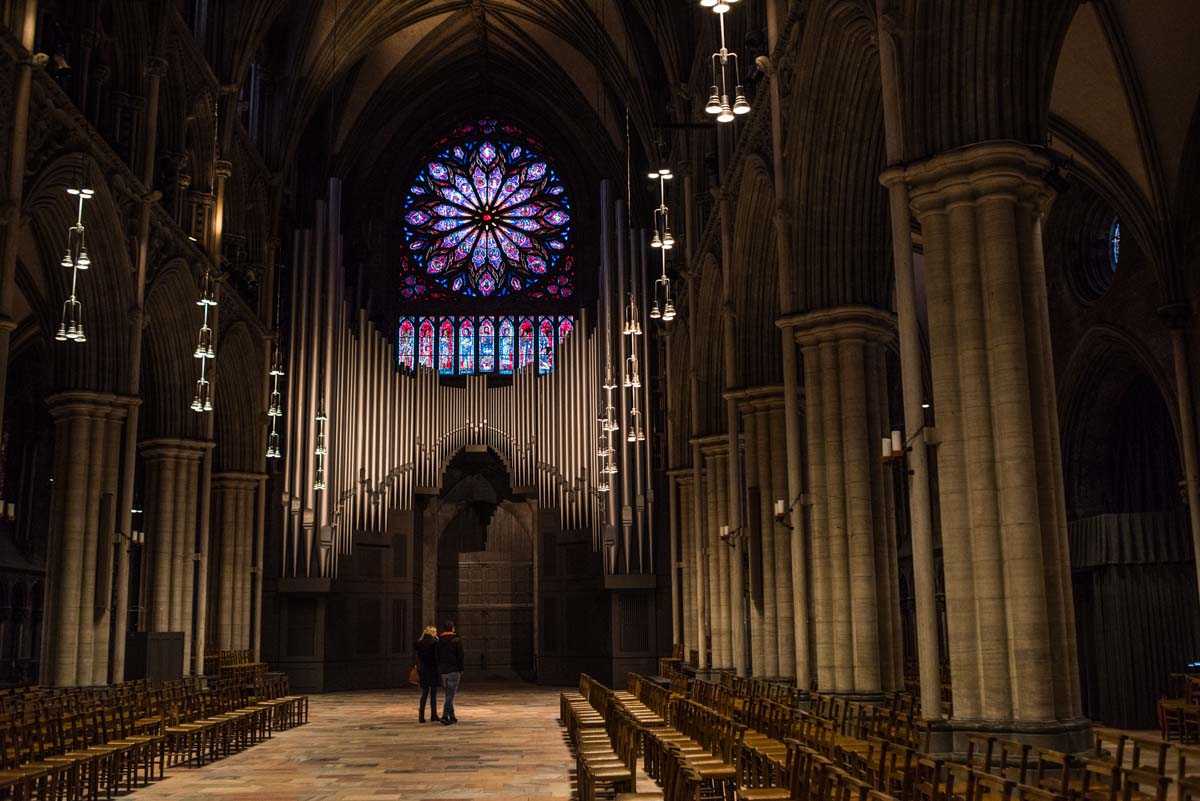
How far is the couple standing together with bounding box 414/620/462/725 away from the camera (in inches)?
834

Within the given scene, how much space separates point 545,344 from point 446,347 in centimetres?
330

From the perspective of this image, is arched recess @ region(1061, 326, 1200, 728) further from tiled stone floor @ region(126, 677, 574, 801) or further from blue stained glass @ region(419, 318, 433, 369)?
blue stained glass @ region(419, 318, 433, 369)

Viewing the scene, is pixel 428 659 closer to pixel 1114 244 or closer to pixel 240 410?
pixel 240 410

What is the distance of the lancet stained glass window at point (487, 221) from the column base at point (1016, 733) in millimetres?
30213

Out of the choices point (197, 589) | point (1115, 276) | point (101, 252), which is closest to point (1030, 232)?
point (1115, 276)

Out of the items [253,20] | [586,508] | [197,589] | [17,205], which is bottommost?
[197,589]

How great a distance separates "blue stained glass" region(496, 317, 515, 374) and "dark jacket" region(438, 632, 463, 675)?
19067mm

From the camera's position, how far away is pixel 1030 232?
12.1m

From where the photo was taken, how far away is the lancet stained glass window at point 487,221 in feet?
133

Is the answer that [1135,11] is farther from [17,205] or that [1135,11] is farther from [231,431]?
[231,431]

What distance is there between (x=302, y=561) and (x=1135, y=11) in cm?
2443

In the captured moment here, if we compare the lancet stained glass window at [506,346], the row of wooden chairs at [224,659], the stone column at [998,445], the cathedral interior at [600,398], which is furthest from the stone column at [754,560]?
the lancet stained glass window at [506,346]

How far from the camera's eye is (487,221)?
41.0 m

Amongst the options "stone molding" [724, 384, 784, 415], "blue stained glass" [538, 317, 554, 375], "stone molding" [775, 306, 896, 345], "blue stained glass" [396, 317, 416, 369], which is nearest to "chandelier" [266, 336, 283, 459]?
"blue stained glass" [396, 317, 416, 369]
